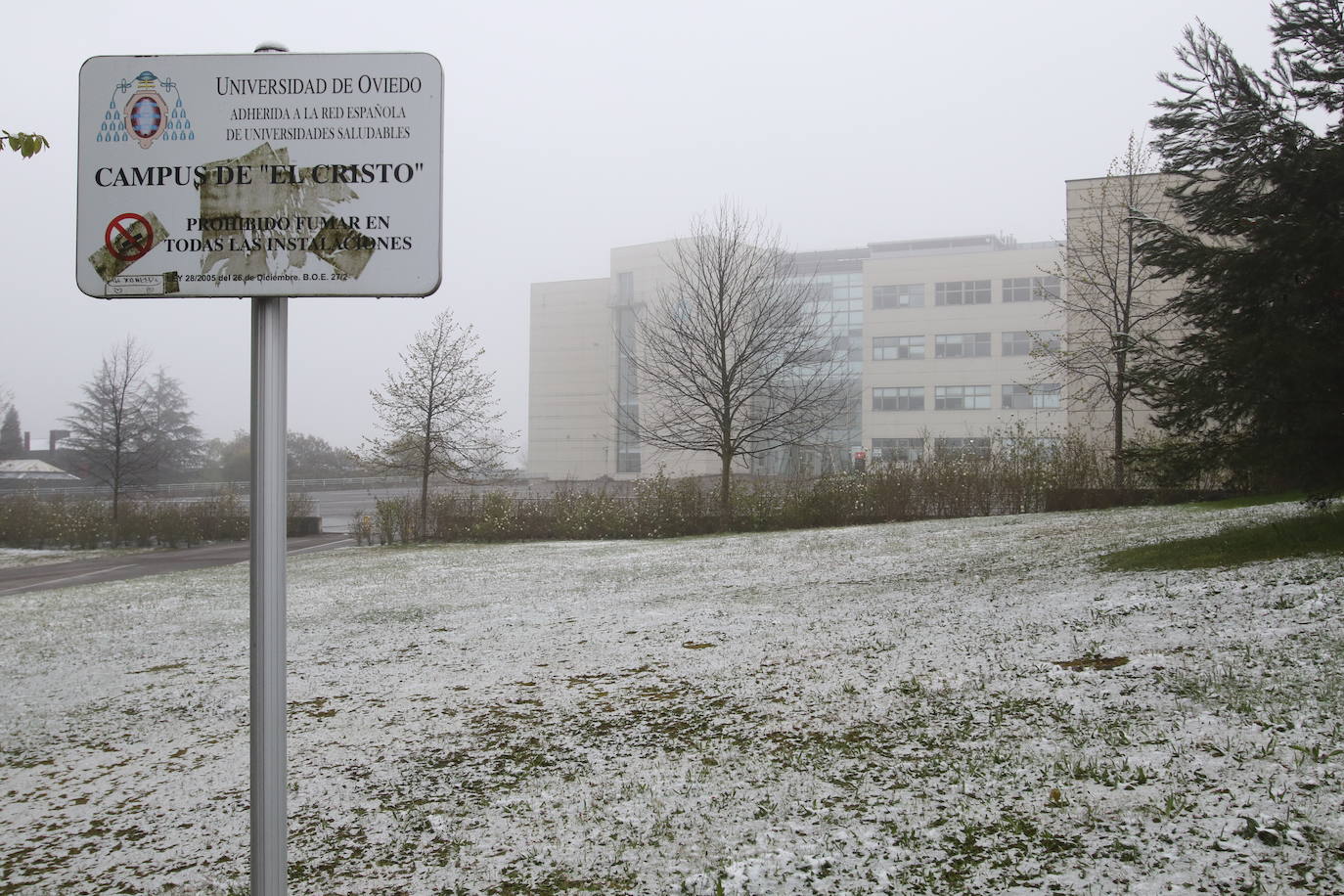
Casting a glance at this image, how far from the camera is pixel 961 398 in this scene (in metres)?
61.7

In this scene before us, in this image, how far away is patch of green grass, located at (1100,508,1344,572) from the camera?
798 cm

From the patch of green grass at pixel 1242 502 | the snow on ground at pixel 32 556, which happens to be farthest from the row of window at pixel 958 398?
the snow on ground at pixel 32 556

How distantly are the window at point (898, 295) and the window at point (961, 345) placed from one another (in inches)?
115

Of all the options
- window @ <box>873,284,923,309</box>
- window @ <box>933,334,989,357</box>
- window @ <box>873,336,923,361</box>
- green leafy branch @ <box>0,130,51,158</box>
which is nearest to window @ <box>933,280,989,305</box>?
window @ <box>873,284,923,309</box>

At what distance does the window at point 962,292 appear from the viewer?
61.5m

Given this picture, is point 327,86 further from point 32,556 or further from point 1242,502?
point 32,556

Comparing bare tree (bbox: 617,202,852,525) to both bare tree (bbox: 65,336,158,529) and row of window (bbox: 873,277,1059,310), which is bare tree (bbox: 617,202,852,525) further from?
row of window (bbox: 873,277,1059,310)

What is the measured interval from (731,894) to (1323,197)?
801 cm

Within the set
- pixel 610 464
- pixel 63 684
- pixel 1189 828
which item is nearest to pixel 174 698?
pixel 63 684

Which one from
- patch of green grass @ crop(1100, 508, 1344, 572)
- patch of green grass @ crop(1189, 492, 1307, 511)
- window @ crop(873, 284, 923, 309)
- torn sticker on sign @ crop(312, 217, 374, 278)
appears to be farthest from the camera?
window @ crop(873, 284, 923, 309)

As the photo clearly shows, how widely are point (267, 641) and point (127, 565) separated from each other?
71.7 ft

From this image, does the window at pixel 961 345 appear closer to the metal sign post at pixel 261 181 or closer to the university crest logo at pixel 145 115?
the metal sign post at pixel 261 181

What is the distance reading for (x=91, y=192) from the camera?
2.36 m

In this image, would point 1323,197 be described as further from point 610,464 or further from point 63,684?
point 610,464
